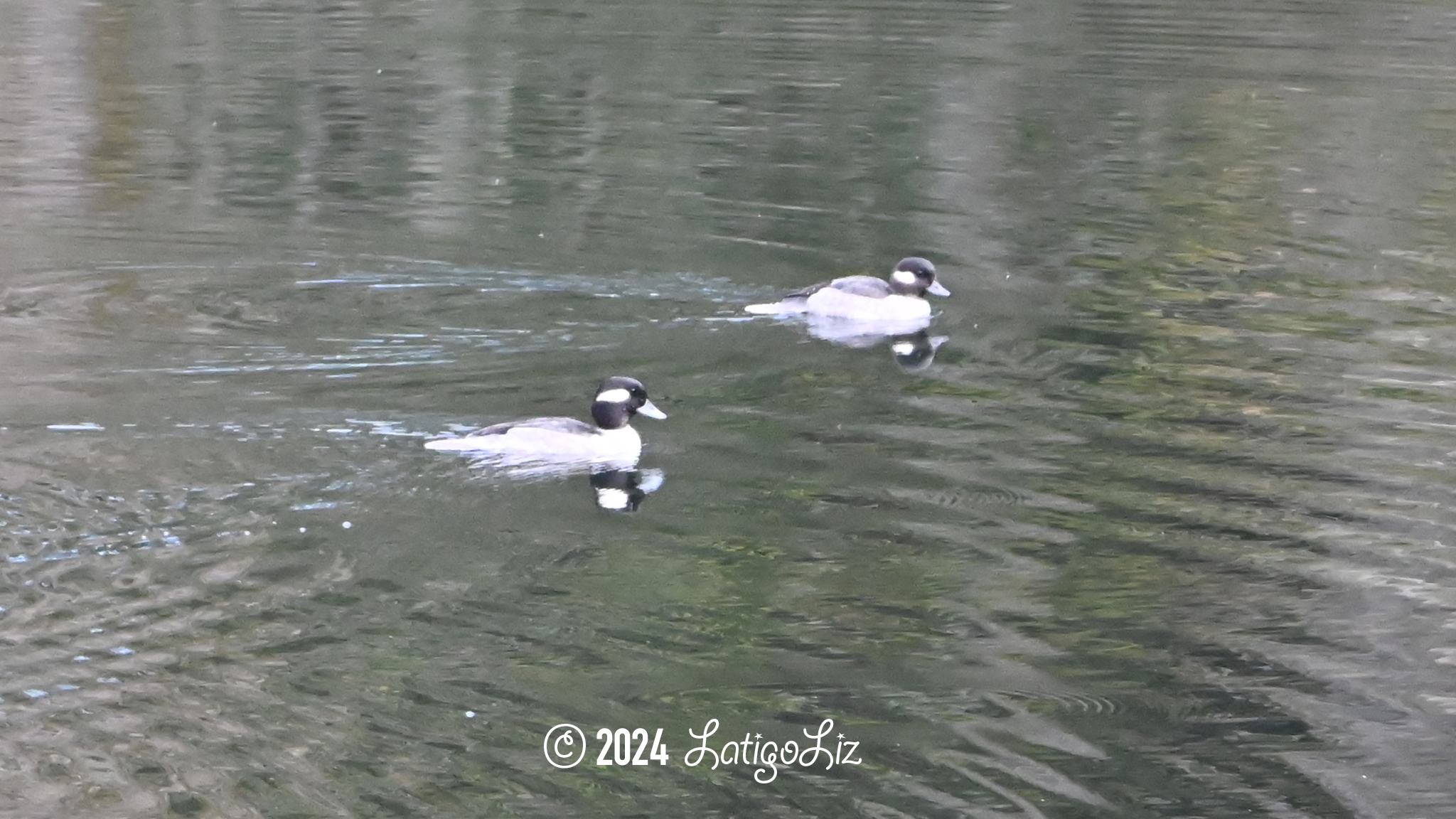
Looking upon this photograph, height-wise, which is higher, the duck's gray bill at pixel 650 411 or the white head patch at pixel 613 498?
the duck's gray bill at pixel 650 411

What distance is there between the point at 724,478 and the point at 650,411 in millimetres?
957

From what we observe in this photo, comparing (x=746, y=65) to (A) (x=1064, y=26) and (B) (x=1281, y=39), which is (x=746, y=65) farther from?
(B) (x=1281, y=39)

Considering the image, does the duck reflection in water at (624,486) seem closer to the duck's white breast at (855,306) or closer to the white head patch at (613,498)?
the white head patch at (613,498)

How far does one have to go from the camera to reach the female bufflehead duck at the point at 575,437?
11.0m

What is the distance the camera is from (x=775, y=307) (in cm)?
1451

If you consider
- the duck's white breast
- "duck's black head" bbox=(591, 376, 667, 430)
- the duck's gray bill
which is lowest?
the duck's white breast

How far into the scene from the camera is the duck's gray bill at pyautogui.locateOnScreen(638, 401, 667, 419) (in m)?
11.7

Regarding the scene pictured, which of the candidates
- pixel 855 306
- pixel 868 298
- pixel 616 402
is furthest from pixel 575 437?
pixel 868 298

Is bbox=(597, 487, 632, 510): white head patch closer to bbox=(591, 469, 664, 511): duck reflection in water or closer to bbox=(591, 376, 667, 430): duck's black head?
bbox=(591, 469, 664, 511): duck reflection in water

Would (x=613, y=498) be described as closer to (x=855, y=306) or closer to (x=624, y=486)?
(x=624, y=486)

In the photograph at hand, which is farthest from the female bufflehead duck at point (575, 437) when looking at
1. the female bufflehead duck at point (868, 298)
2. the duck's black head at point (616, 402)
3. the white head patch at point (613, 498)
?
the female bufflehead duck at point (868, 298)

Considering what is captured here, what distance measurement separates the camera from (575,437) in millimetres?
11211

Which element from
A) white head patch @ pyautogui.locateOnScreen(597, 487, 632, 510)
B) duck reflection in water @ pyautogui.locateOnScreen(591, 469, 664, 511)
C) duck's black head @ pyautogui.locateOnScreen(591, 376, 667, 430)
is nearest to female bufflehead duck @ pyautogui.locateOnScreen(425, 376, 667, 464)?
duck's black head @ pyautogui.locateOnScreen(591, 376, 667, 430)

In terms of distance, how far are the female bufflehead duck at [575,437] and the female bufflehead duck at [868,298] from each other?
9.86 ft
